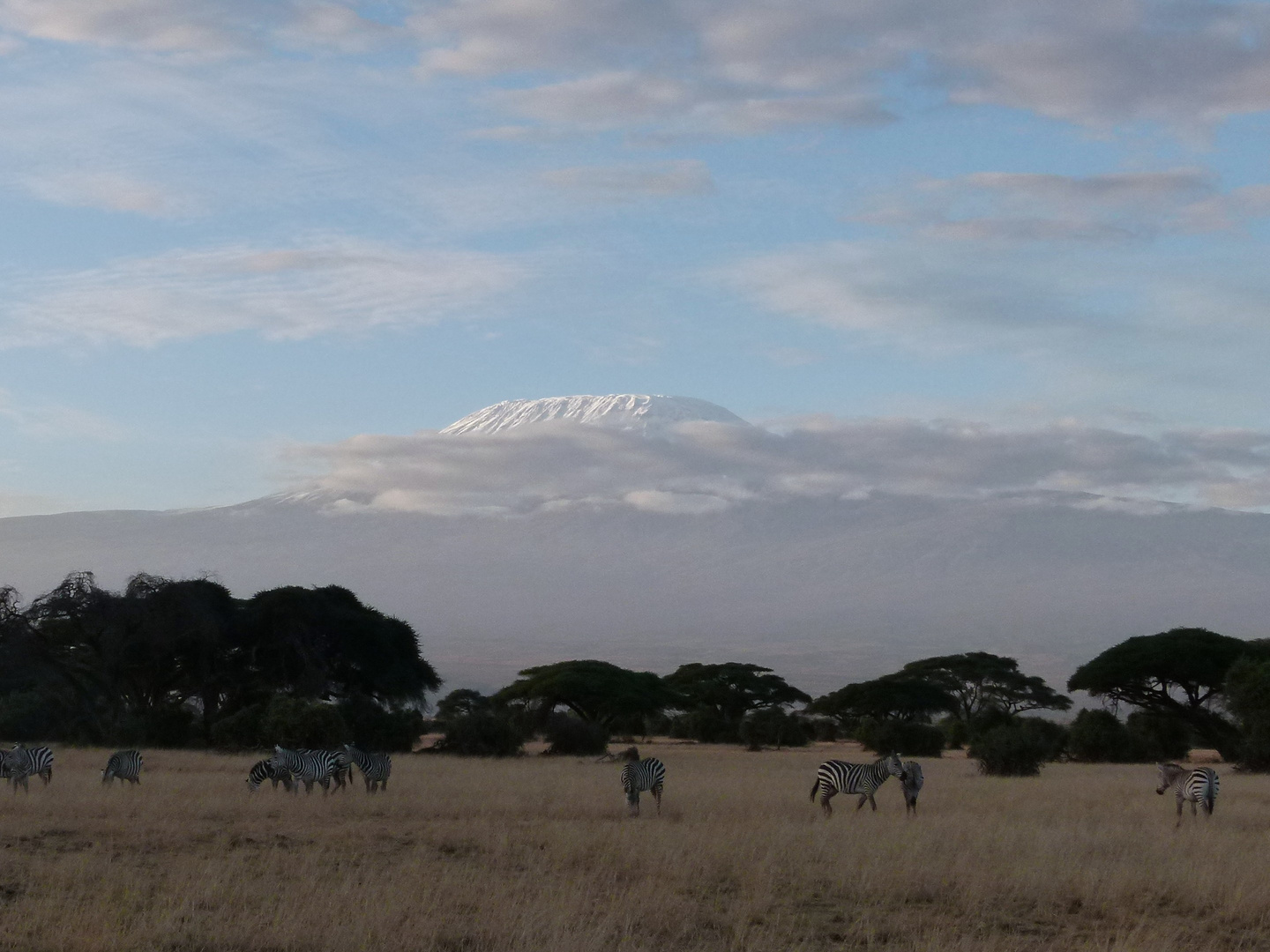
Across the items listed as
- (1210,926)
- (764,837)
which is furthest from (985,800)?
(1210,926)

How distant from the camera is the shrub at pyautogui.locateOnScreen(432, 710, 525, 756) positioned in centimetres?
4206

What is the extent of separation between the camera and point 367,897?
39.6 feet

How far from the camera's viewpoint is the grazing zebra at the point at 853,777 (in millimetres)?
21234

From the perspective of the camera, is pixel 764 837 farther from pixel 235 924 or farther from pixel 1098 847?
pixel 235 924

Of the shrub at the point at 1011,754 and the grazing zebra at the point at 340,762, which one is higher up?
the shrub at the point at 1011,754

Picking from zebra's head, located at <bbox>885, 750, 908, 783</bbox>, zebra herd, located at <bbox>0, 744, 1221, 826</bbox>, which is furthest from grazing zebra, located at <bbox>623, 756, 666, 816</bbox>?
zebra's head, located at <bbox>885, 750, 908, 783</bbox>

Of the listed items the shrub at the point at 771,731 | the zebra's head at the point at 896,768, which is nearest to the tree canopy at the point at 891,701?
the shrub at the point at 771,731

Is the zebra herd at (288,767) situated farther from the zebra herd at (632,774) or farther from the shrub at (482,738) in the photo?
the shrub at (482,738)

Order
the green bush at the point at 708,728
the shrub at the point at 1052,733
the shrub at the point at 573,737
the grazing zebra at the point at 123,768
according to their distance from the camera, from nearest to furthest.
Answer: the grazing zebra at the point at 123,768 → the shrub at the point at 1052,733 → the shrub at the point at 573,737 → the green bush at the point at 708,728

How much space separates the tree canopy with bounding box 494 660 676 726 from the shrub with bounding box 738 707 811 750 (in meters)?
3.52

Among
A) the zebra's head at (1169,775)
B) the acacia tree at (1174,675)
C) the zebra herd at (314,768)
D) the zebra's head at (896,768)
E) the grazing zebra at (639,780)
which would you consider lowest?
the zebra herd at (314,768)

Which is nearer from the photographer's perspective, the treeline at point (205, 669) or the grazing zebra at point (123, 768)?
the grazing zebra at point (123, 768)

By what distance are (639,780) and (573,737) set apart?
2535 centimetres

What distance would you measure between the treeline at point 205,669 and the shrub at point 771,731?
13.9 metres
